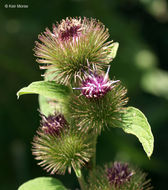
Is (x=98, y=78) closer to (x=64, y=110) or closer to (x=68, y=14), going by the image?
(x=64, y=110)

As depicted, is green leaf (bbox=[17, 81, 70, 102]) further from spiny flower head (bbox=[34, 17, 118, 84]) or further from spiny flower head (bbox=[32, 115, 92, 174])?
spiny flower head (bbox=[32, 115, 92, 174])

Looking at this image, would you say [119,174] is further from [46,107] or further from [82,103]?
[46,107]

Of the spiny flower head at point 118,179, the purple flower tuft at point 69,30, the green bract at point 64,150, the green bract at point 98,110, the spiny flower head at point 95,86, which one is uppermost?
the purple flower tuft at point 69,30

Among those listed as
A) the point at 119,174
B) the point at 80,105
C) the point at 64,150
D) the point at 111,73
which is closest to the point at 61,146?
the point at 64,150

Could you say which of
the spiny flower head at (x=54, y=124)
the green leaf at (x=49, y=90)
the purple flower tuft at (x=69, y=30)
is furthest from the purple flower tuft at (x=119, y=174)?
the purple flower tuft at (x=69, y=30)

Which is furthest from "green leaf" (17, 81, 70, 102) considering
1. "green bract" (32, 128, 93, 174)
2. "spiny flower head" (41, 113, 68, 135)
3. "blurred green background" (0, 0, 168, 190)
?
"blurred green background" (0, 0, 168, 190)

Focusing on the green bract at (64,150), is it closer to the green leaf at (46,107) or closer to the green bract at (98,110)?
the green bract at (98,110)

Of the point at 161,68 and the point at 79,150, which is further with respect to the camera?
the point at 161,68

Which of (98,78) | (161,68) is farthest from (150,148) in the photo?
(161,68)
